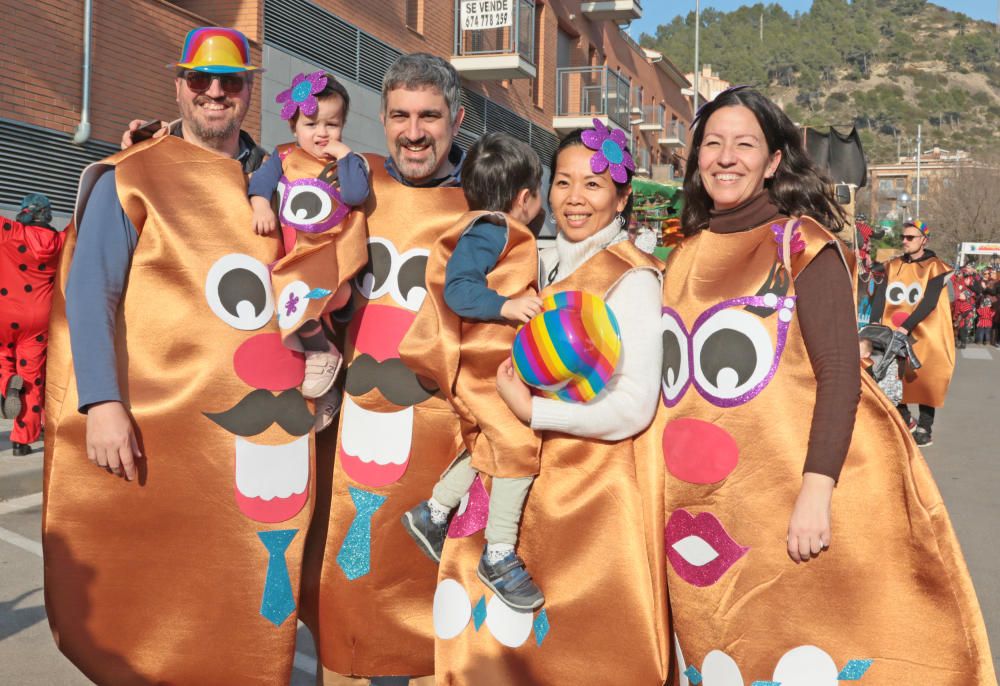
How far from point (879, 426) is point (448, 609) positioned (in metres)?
1.29

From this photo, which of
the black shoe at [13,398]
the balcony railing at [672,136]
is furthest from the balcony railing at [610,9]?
the black shoe at [13,398]

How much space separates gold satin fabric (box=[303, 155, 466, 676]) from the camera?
9.73 feet

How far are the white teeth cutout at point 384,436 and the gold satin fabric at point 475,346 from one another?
0.24m

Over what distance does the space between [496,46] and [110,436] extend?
1944cm

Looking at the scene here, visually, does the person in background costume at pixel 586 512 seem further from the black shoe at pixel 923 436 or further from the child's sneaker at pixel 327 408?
the black shoe at pixel 923 436

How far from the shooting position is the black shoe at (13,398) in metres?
7.82

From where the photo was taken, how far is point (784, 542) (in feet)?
7.65

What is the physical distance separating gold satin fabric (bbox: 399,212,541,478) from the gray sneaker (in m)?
0.28

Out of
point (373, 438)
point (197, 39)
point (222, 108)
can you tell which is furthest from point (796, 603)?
point (197, 39)

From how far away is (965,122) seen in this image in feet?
465

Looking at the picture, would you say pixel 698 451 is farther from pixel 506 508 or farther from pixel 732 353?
pixel 506 508

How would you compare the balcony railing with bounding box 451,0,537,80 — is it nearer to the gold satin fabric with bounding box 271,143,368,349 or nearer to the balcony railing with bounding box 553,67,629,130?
the balcony railing with bounding box 553,67,629,130

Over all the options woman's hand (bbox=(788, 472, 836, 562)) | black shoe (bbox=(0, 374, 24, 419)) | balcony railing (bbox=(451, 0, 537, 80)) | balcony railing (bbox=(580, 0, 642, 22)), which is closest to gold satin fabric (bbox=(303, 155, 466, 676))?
woman's hand (bbox=(788, 472, 836, 562))

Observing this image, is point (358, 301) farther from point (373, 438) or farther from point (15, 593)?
→ point (15, 593)
